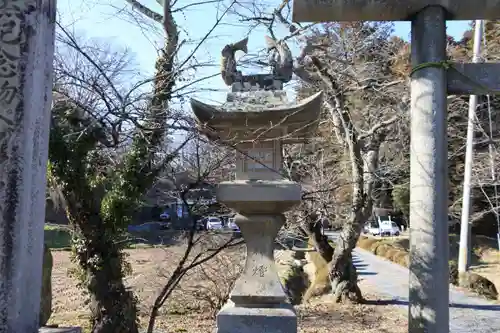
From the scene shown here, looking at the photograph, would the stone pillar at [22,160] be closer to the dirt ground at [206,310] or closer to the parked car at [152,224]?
the parked car at [152,224]

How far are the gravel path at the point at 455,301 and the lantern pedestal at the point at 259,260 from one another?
208 inches

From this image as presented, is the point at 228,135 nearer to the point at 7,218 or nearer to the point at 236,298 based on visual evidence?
the point at 236,298

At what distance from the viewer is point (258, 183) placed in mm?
4867

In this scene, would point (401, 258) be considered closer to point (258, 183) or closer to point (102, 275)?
point (102, 275)

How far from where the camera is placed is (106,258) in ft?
→ 22.3

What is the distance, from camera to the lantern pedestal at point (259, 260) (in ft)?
15.4

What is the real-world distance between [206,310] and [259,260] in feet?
20.0

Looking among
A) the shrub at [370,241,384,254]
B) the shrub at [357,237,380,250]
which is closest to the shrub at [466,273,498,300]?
the shrub at [370,241,384,254]

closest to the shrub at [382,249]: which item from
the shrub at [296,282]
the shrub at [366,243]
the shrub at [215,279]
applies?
the shrub at [366,243]

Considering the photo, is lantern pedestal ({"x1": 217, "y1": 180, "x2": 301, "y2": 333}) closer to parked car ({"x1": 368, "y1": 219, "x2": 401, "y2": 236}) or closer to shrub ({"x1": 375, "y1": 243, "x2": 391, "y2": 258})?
shrub ({"x1": 375, "y1": 243, "x2": 391, "y2": 258})

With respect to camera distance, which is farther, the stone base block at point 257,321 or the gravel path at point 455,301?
the gravel path at point 455,301

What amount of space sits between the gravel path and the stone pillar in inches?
319

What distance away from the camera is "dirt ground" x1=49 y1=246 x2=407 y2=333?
9.25m

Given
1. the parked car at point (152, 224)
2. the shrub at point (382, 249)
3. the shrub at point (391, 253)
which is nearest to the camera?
the parked car at point (152, 224)
